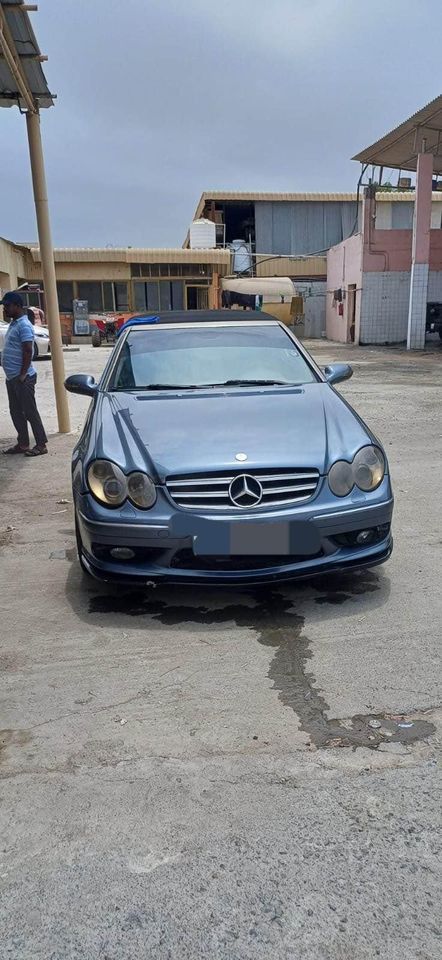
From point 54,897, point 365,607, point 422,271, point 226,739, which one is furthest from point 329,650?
point 422,271

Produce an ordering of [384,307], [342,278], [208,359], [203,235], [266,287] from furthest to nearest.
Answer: [203,235], [266,287], [342,278], [384,307], [208,359]

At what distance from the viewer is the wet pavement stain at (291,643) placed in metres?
2.43

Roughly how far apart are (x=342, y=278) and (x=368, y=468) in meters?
24.3

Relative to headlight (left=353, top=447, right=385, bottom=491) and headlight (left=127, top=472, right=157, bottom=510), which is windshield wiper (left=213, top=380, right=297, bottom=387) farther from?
headlight (left=127, top=472, right=157, bottom=510)

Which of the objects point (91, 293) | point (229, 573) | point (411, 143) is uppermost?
point (411, 143)

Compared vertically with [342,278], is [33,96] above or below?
above

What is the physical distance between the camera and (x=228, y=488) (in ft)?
10.7

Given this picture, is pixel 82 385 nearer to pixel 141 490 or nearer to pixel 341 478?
pixel 141 490

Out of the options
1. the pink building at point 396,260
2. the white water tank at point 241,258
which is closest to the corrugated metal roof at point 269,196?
the white water tank at point 241,258

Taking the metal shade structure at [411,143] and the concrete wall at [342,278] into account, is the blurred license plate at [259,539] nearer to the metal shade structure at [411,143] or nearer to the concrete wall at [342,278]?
the metal shade structure at [411,143]

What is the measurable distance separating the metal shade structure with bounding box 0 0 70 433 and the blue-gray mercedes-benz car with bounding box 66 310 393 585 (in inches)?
162

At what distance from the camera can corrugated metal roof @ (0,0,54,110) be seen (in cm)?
571

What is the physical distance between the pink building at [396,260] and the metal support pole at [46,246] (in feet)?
44.8

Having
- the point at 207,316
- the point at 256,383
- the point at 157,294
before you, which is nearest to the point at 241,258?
the point at 157,294
